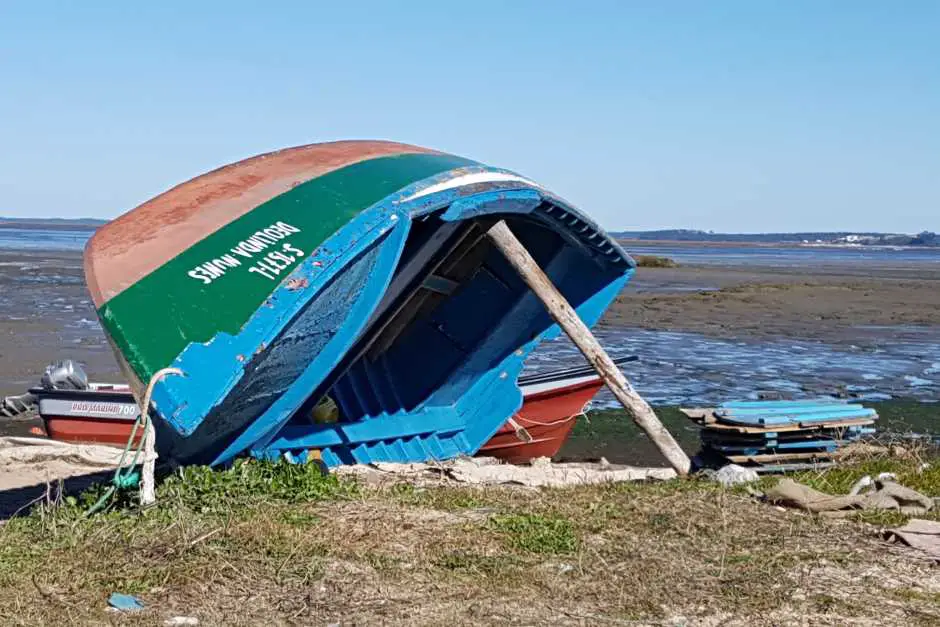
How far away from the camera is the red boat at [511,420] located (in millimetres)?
11102

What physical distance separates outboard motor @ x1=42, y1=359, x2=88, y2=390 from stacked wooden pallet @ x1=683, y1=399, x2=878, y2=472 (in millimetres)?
7090

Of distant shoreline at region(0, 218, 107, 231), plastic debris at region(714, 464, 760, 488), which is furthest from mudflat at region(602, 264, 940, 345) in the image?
distant shoreline at region(0, 218, 107, 231)

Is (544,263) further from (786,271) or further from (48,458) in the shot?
(786,271)

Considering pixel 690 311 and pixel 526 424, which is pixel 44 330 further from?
pixel 690 311

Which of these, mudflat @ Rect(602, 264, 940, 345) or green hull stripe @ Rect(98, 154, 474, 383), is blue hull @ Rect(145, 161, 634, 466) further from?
mudflat @ Rect(602, 264, 940, 345)

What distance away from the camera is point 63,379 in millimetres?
12180

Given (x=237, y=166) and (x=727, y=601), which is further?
(x=237, y=166)

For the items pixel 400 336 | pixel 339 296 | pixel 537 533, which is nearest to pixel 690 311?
pixel 400 336

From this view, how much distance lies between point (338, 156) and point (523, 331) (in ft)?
8.21

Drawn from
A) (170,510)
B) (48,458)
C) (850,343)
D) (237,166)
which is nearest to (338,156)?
(237,166)

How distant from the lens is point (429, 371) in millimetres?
9820

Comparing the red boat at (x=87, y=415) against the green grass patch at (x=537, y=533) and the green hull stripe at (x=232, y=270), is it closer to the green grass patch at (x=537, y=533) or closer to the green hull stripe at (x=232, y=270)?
the green hull stripe at (x=232, y=270)

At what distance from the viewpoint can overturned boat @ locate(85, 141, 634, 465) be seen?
619 centimetres

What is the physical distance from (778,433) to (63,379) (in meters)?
7.83
